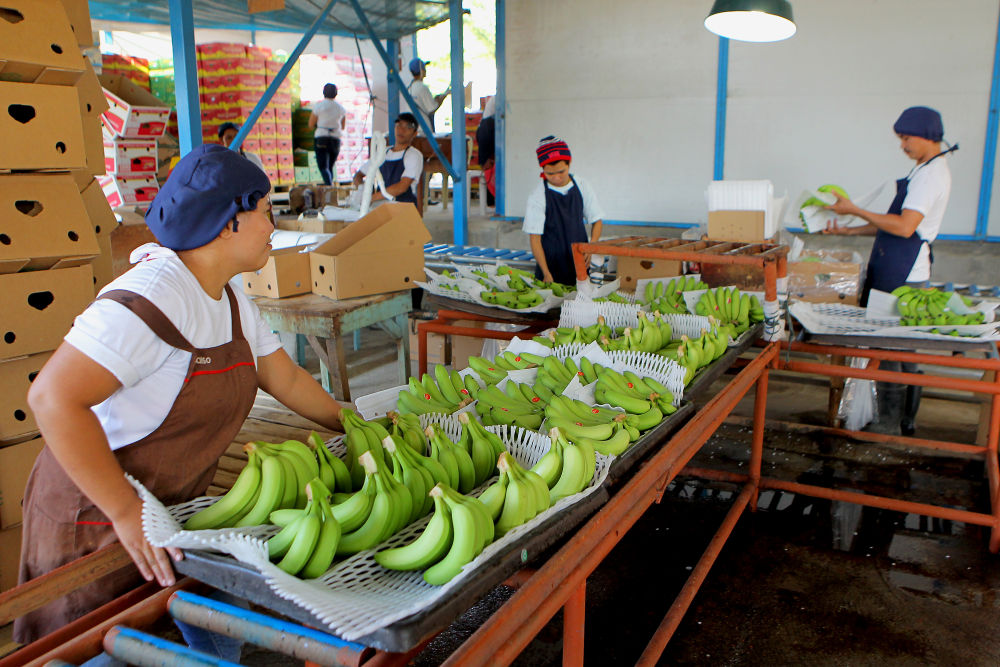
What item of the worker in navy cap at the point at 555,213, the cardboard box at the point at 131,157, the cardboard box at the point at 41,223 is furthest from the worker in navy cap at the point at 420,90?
the cardboard box at the point at 41,223

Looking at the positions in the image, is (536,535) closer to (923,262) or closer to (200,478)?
(200,478)

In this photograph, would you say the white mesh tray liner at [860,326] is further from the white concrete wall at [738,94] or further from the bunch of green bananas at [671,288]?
the white concrete wall at [738,94]

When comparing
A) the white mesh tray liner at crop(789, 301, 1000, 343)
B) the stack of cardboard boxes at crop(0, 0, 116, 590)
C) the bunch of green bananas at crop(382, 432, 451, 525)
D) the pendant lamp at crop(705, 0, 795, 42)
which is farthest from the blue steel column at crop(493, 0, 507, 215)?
the bunch of green bananas at crop(382, 432, 451, 525)

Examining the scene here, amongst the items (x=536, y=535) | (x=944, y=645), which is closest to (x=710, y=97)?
(x=944, y=645)

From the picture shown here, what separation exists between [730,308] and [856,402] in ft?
5.87

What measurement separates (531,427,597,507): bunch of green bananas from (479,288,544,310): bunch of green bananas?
2.23 meters

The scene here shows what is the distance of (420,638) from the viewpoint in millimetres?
1184

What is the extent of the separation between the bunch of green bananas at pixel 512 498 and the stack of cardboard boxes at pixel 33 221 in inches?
84.9

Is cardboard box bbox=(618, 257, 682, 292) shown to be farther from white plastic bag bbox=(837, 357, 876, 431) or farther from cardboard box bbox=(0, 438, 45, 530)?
cardboard box bbox=(0, 438, 45, 530)

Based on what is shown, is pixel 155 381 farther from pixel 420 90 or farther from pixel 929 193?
pixel 420 90

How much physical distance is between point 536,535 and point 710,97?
6977mm

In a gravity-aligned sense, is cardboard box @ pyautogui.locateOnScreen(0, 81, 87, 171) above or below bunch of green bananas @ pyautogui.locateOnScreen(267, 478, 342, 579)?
above

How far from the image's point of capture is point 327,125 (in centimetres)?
1075

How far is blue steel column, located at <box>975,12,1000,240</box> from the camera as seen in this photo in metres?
6.25
